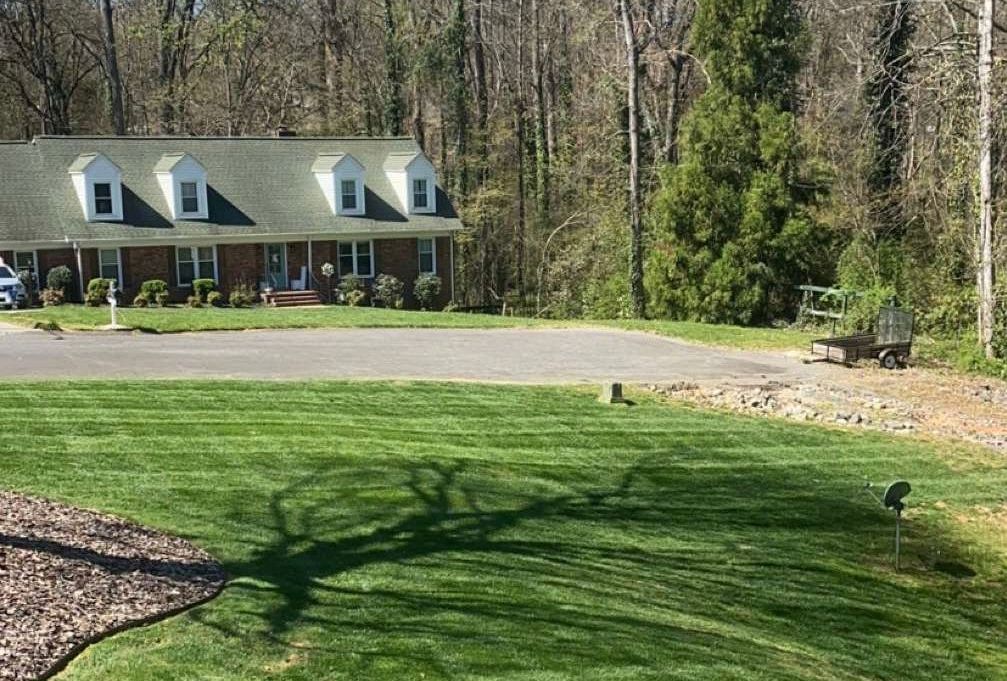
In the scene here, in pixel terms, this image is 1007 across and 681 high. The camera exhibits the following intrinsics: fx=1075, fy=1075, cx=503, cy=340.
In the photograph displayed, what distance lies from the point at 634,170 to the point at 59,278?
17.7 metres

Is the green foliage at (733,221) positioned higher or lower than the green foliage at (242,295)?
higher

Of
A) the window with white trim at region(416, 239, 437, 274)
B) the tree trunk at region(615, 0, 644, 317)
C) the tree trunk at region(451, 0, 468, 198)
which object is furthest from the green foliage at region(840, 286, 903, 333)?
the tree trunk at region(451, 0, 468, 198)

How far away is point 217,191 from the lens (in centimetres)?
3653

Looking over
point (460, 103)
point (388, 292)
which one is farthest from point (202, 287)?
point (460, 103)

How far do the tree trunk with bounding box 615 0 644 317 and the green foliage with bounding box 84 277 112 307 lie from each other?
15.9 metres

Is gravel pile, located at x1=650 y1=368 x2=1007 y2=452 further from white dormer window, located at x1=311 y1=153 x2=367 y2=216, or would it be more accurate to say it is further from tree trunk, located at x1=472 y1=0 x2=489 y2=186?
tree trunk, located at x1=472 y1=0 x2=489 y2=186

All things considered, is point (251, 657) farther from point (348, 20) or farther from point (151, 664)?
point (348, 20)

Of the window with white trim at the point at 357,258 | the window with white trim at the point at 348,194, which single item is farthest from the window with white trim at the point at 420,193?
the window with white trim at the point at 357,258

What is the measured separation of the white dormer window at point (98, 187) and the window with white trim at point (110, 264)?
1.15 metres

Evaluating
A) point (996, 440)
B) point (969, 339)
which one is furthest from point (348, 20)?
point (996, 440)

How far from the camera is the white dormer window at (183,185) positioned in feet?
115

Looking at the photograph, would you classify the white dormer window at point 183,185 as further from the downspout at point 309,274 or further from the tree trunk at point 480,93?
the tree trunk at point 480,93

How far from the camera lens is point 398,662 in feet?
25.5

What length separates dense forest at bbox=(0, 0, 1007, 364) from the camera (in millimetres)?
28203
